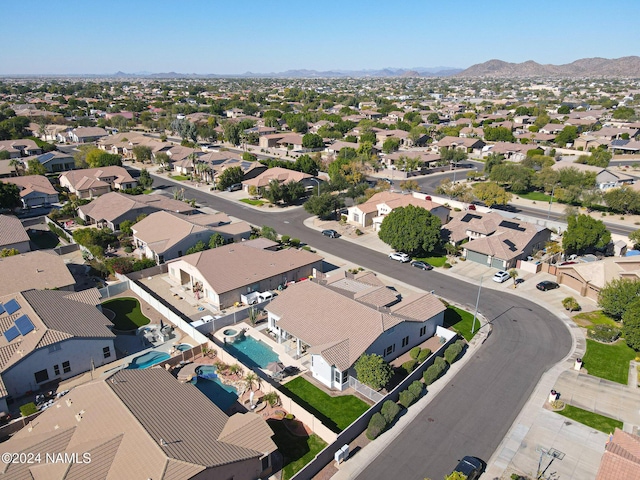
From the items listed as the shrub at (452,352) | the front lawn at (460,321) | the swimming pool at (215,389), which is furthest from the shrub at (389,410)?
the front lawn at (460,321)

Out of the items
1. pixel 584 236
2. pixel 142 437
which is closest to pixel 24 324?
pixel 142 437

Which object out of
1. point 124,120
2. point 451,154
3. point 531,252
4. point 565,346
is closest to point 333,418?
point 565,346

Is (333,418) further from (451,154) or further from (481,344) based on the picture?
(451,154)

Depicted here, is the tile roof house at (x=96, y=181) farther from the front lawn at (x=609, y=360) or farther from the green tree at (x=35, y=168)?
the front lawn at (x=609, y=360)

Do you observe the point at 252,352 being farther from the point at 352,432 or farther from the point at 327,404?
the point at 352,432

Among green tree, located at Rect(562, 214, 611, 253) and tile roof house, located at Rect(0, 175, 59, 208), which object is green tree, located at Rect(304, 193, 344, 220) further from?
tile roof house, located at Rect(0, 175, 59, 208)
